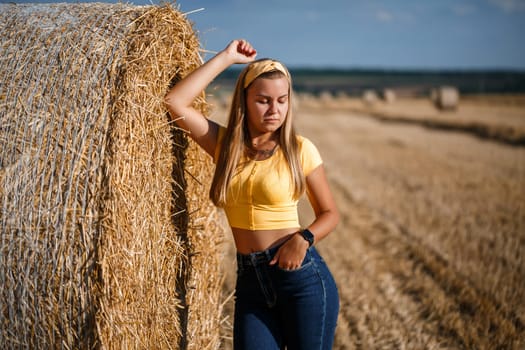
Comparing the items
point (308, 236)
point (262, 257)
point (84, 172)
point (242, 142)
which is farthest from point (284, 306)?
point (84, 172)

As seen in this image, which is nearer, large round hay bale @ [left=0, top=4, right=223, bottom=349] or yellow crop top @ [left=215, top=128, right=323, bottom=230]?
large round hay bale @ [left=0, top=4, right=223, bottom=349]

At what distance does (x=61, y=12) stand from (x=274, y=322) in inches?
83.6

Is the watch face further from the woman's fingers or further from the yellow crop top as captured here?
the woman's fingers

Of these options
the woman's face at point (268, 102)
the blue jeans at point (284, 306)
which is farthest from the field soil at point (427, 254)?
the woman's face at point (268, 102)

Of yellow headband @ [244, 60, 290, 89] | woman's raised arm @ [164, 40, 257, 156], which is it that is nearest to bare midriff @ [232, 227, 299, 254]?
woman's raised arm @ [164, 40, 257, 156]

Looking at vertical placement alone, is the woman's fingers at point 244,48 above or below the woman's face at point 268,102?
above

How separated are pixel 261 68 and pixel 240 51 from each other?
367mm

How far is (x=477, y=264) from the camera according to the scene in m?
5.51

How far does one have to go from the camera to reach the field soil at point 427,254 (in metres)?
4.18

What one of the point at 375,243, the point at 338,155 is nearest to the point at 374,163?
the point at 338,155

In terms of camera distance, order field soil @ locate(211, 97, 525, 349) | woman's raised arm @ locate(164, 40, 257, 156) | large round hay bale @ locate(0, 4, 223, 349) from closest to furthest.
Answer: large round hay bale @ locate(0, 4, 223, 349)
woman's raised arm @ locate(164, 40, 257, 156)
field soil @ locate(211, 97, 525, 349)

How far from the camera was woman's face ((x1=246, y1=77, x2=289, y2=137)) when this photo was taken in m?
2.62

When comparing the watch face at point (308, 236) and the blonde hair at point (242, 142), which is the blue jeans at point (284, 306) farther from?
the blonde hair at point (242, 142)

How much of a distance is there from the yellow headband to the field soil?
1.96m
